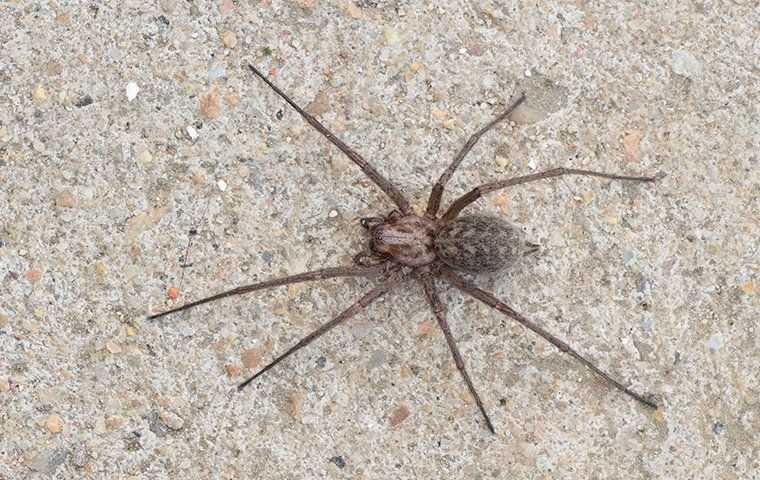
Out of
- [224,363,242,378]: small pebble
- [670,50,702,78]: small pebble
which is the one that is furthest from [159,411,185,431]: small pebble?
[670,50,702,78]: small pebble

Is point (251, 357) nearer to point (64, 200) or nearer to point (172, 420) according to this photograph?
point (172, 420)

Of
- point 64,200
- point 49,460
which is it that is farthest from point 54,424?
point 64,200

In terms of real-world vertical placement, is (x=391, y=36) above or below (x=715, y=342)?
above

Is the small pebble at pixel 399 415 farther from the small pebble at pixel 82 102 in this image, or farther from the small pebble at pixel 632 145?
the small pebble at pixel 82 102

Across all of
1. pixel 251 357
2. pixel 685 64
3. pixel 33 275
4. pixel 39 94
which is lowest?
pixel 33 275

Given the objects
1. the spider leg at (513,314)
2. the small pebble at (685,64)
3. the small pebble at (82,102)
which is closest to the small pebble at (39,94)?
the small pebble at (82,102)

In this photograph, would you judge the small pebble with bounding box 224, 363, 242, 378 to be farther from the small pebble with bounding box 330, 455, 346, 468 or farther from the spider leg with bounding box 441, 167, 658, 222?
the spider leg with bounding box 441, 167, 658, 222
